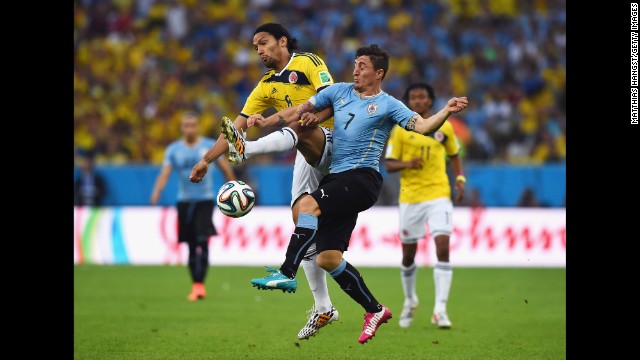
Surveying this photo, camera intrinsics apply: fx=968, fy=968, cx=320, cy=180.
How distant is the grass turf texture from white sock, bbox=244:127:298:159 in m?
1.96

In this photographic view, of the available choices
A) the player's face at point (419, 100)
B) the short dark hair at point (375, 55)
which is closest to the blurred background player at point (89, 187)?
the player's face at point (419, 100)

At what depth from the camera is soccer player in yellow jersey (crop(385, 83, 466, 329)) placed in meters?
11.4

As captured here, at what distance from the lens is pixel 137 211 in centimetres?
1922

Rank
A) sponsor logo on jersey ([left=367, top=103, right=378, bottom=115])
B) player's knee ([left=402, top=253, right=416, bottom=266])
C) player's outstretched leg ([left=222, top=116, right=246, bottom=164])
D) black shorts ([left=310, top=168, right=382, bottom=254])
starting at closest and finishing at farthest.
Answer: player's outstretched leg ([left=222, top=116, right=246, bottom=164]), black shorts ([left=310, top=168, right=382, bottom=254]), sponsor logo on jersey ([left=367, top=103, right=378, bottom=115]), player's knee ([left=402, top=253, right=416, bottom=266])

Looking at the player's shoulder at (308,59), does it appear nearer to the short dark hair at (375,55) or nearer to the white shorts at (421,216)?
the short dark hair at (375,55)

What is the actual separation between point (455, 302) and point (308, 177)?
5.06 meters

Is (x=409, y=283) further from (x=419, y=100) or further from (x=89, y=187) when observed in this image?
(x=89, y=187)

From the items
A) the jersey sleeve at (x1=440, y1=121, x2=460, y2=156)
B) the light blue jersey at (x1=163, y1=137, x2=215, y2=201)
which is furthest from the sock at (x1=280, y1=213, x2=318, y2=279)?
the light blue jersey at (x1=163, y1=137, x2=215, y2=201)

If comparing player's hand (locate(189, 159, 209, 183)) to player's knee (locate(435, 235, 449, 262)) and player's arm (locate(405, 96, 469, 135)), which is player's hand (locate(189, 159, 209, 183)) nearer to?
player's arm (locate(405, 96, 469, 135))

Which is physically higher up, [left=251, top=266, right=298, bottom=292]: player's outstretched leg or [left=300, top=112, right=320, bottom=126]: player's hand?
[left=300, top=112, right=320, bottom=126]: player's hand

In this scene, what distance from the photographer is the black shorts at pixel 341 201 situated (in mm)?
8281

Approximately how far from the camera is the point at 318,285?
30.8 ft

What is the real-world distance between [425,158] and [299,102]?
306 centimetres

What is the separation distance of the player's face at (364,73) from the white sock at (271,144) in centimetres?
80
